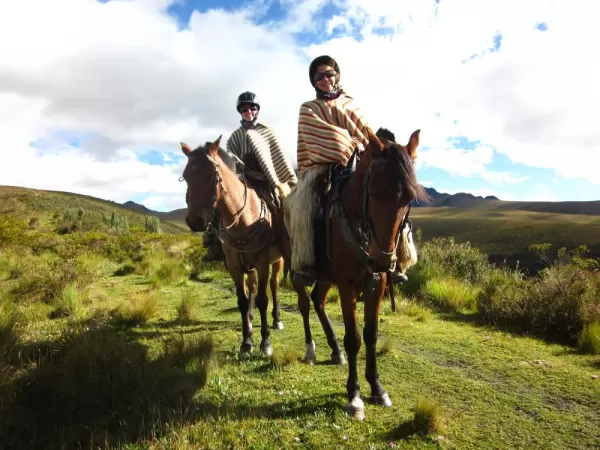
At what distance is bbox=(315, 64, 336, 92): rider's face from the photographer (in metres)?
4.61

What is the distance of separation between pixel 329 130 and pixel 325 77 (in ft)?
2.51

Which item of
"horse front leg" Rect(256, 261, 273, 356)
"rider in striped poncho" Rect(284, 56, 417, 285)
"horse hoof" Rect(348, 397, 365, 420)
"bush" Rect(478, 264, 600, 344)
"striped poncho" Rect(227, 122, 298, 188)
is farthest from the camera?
"striped poncho" Rect(227, 122, 298, 188)

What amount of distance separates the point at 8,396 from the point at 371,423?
12.0ft

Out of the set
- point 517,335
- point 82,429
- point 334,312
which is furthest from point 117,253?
point 517,335

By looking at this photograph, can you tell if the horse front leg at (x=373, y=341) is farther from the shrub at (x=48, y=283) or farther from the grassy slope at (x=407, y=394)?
the shrub at (x=48, y=283)

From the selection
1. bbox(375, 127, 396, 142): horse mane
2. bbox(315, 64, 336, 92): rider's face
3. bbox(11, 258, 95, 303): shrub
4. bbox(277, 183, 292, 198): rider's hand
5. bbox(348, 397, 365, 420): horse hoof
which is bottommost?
bbox(348, 397, 365, 420): horse hoof

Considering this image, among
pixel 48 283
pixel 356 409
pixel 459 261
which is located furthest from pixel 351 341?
pixel 459 261

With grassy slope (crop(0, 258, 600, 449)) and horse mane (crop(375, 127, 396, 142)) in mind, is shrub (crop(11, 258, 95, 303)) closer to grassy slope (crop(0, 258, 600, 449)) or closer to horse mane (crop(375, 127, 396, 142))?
grassy slope (crop(0, 258, 600, 449))

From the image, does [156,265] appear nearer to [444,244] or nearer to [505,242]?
[444,244]

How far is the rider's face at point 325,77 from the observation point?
461 centimetres

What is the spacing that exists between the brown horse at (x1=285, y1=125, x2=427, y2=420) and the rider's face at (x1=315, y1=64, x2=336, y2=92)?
1.33 metres

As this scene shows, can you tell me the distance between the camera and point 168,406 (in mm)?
3809

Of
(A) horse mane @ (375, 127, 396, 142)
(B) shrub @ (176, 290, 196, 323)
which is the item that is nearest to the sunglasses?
(A) horse mane @ (375, 127, 396, 142)

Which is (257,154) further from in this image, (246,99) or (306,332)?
(306,332)
